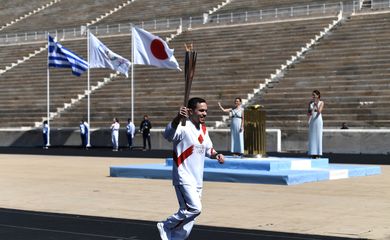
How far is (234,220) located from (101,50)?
26.0 m

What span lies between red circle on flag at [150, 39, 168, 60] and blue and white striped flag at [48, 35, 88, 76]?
289 inches

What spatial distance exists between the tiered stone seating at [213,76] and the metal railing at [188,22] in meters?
1.29

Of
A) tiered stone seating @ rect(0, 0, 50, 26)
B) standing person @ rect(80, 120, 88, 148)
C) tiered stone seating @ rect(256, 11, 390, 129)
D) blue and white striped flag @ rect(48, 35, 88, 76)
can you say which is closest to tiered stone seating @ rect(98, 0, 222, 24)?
tiered stone seating @ rect(0, 0, 50, 26)

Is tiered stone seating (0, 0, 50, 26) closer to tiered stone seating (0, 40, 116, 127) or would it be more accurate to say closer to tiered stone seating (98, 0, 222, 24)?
tiered stone seating (98, 0, 222, 24)

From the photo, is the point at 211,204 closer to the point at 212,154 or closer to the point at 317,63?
the point at 212,154

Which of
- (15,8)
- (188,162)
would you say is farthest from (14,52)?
(188,162)

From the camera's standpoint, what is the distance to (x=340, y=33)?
39375 mm

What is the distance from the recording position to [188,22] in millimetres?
48438

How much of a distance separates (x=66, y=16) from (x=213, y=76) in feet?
85.3

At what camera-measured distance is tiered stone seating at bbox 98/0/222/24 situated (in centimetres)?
5322

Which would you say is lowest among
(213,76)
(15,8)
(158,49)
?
(213,76)

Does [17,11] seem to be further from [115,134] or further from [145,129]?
[145,129]

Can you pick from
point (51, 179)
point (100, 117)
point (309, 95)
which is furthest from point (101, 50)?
point (51, 179)

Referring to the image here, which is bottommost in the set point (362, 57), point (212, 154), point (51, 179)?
point (51, 179)
